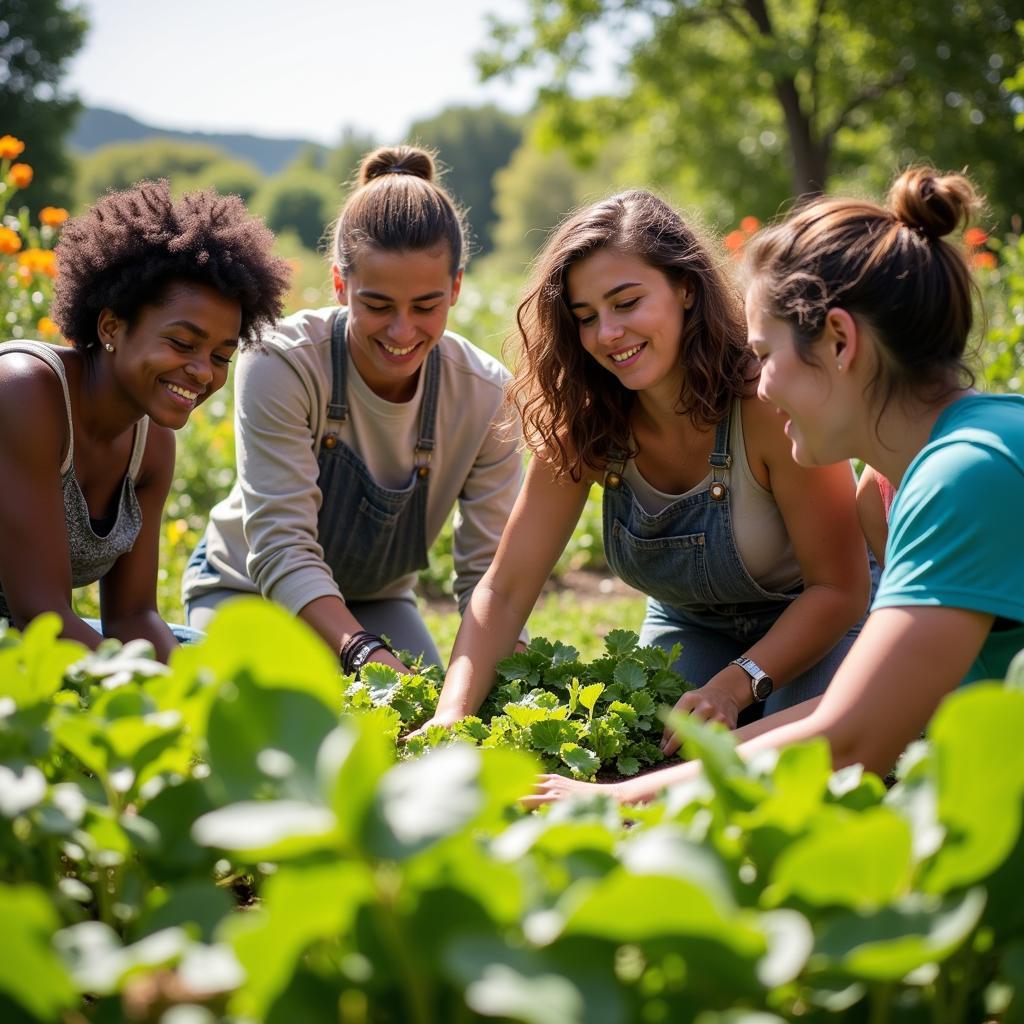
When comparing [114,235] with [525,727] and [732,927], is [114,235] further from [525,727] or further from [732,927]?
[732,927]

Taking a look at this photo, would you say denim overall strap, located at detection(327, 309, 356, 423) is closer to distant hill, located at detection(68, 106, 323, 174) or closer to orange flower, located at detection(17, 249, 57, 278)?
orange flower, located at detection(17, 249, 57, 278)

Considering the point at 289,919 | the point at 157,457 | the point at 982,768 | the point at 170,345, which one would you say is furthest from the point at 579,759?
the point at 157,457

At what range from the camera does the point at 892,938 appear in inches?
28.6

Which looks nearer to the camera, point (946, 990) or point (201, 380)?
point (946, 990)

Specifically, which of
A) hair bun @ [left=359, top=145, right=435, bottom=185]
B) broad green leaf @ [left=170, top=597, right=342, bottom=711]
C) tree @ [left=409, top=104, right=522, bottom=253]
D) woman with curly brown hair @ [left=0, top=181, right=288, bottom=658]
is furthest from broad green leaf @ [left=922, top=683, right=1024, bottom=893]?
tree @ [left=409, top=104, right=522, bottom=253]

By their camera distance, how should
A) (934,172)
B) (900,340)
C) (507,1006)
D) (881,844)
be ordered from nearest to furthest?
1. (507,1006)
2. (881,844)
3. (900,340)
4. (934,172)

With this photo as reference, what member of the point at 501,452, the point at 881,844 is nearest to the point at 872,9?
the point at 501,452

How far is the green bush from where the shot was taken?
0.65 metres

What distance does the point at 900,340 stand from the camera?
174 cm

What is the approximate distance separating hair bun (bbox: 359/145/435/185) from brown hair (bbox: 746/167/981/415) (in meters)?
1.66

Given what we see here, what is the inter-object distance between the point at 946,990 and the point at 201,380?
2.12 m

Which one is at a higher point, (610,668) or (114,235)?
(114,235)

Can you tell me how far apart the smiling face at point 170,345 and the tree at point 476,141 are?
88.7 metres

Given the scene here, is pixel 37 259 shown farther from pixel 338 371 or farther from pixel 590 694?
pixel 590 694
